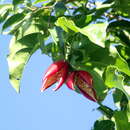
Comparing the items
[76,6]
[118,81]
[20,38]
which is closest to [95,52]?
[118,81]

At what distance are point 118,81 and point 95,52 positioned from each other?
0.15 m

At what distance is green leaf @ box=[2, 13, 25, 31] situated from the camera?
175 centimetres

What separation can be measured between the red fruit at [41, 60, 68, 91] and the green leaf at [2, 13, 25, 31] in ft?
1.08

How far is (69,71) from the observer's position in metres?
1.50

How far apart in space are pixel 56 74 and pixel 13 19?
1.20ft

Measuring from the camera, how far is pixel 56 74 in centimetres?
151

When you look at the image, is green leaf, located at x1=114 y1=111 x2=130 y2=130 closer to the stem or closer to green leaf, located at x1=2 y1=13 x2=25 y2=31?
the stem

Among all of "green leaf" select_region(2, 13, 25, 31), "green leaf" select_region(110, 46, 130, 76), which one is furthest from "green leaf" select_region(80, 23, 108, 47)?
"green leaf" select_region(2, 13, 25, 31)

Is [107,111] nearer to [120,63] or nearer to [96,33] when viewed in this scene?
[120,63]

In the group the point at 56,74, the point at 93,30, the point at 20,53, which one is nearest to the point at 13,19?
the point at 20,53

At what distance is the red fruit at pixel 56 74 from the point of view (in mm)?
1478

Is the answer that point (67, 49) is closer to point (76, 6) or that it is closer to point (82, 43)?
point (82, 43)

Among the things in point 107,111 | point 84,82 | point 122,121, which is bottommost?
point 107,111

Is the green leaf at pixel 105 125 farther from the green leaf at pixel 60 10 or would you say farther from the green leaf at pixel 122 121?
the green leaf at pixel 60 10
